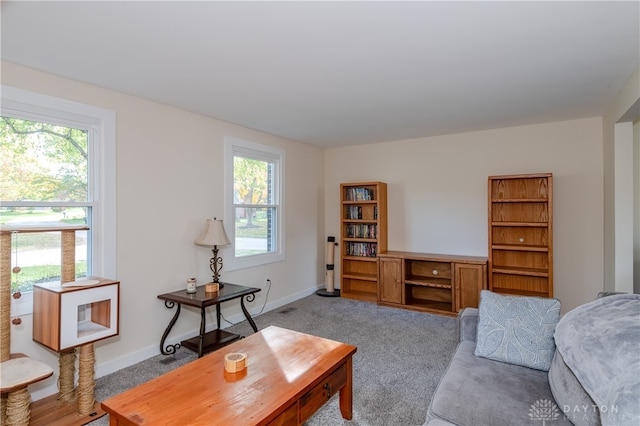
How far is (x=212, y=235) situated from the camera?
3314mm

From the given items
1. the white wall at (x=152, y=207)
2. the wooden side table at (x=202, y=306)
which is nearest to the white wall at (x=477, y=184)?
the white wall at (x=152, y=207)

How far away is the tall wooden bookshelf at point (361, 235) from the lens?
16.1 ft

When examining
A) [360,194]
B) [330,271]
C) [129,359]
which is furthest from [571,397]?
[330,271]

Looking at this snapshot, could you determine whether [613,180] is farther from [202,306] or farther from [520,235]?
[202,306]

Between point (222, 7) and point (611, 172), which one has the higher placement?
point (222, 7)

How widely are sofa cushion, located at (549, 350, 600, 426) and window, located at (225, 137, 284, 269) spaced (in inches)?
123

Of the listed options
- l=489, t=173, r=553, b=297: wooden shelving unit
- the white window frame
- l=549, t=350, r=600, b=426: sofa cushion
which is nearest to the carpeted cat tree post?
l=489, t=173, r=553, b=297: wooden shelving unit

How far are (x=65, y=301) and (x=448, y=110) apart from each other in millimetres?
3536

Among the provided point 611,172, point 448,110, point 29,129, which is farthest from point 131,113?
point 611,172

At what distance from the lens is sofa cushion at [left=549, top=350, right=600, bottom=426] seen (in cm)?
131

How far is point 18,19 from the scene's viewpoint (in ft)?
5.87

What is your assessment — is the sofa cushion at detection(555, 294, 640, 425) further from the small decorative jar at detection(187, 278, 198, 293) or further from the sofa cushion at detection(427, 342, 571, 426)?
the small decorative jar at detection(187, 278, 198, 293)

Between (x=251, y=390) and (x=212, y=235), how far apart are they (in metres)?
1.95

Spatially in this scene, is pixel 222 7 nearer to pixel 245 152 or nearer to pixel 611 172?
pixel 245 152
